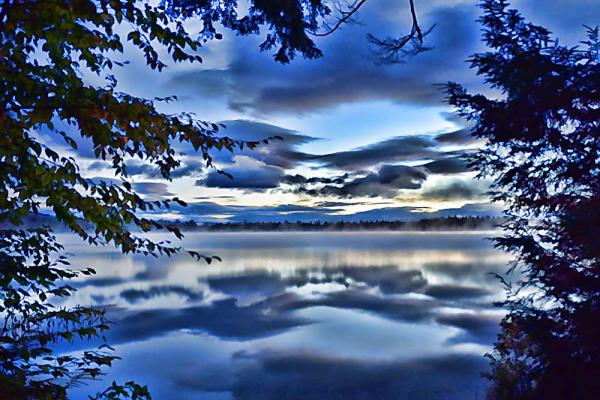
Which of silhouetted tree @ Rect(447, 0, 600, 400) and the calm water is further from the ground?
silhouetted tree @ Rect(447, 0, 600, 400)

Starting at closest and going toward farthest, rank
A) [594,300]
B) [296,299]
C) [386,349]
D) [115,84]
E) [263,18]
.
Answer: [115,84] → [594,300] → [263,18] → [386,349] → [296,299]

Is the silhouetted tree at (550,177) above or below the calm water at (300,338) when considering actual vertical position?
above

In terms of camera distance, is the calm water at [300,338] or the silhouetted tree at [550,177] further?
the calm water at [300,338]

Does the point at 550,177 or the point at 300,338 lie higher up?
the point at 550,177

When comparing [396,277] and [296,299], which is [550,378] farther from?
[396,277]

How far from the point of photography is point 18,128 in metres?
3.64

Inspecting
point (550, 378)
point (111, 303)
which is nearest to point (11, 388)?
point (550, 378)

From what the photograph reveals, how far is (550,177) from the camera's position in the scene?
8062 mm

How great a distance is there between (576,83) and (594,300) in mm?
3613

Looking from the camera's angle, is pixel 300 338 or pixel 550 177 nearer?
pixel 550 177

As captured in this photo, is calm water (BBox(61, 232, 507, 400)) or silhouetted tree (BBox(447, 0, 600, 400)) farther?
calm water (BBox(61, 232, 507, 400))

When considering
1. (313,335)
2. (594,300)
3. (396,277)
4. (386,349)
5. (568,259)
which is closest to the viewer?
(594,300)

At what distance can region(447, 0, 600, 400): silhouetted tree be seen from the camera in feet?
23.2

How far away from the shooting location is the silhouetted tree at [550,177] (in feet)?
23.2
